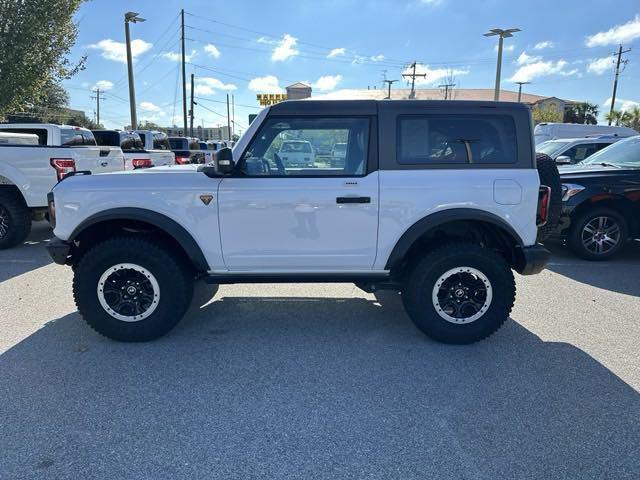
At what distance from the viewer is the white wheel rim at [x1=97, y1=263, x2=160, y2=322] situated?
3.65 m

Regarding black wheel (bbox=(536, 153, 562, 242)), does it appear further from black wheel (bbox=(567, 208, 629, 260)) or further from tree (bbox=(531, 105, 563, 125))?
tree (bbox=(531, 105, 563, 125))

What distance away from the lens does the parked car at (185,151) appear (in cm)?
1493

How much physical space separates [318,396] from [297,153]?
73.8 inches

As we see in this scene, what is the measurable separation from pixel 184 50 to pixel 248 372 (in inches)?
1360

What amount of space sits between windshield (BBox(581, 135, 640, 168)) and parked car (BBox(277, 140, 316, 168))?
5586mm

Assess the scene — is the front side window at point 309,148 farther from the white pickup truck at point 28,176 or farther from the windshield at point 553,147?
the windshield at point 553,147

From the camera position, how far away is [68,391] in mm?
2986

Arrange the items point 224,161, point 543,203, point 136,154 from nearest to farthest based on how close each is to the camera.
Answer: point 224,161, point 543,203, point 136,154

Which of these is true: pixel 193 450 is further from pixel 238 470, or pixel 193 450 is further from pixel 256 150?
pixel 256 150

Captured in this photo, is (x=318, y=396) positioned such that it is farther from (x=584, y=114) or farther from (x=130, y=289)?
(x=584, y=114)

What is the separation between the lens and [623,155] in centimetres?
700

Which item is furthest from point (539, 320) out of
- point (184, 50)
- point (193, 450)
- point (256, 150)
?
point (184, 50)

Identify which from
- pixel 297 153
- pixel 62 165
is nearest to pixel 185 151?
pixel 62 165

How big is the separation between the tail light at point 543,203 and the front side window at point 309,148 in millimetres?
1497
